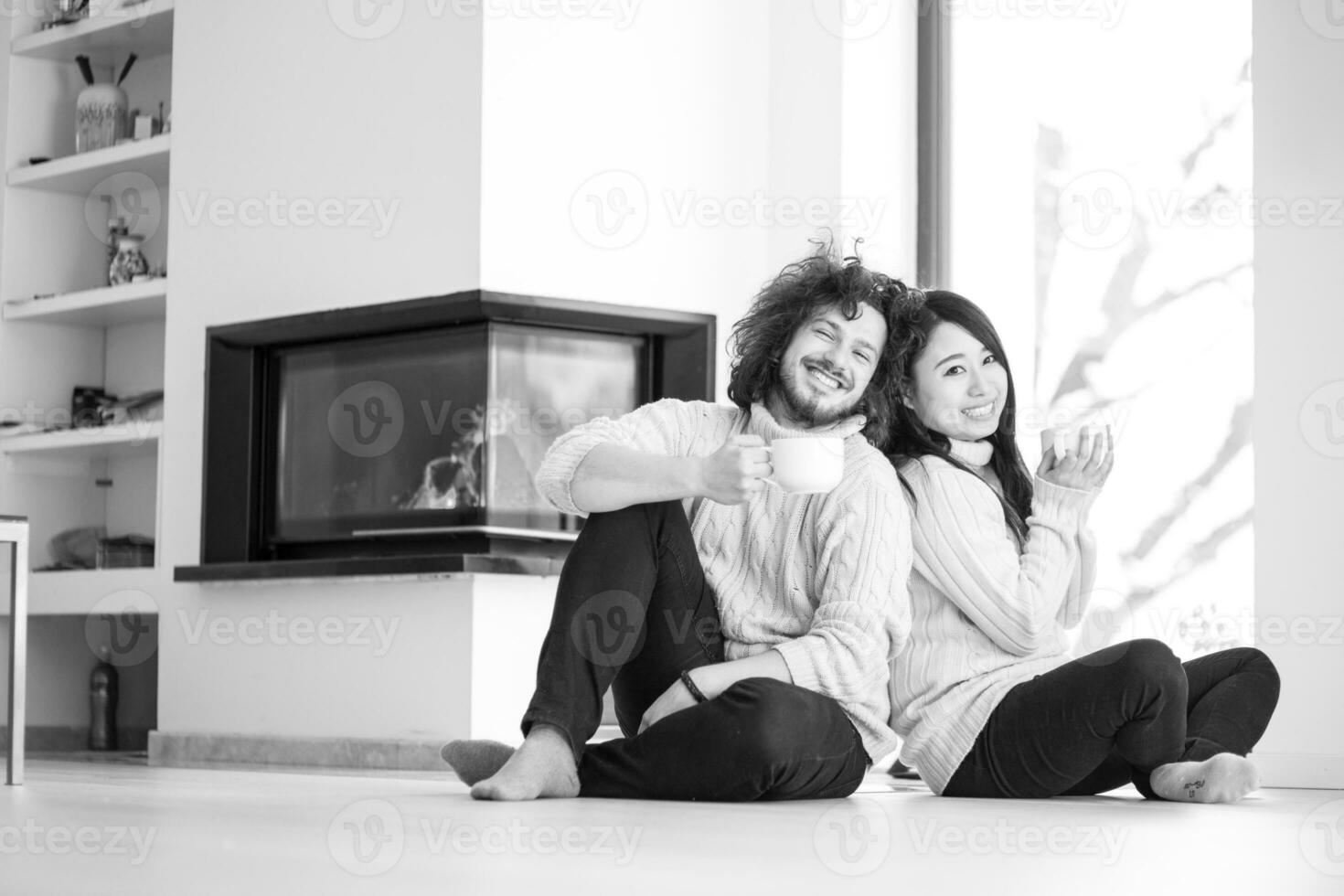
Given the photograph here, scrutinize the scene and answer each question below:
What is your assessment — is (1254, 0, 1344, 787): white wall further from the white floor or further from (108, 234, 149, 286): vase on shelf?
(108, 234, 149, 286): vase on shelf

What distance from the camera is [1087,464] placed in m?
2.15

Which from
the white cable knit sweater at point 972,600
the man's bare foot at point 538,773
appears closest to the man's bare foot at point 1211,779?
the white cable knit sweater at point 972,600

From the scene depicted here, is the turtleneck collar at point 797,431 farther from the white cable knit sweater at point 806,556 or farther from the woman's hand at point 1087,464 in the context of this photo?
the woman's hand at point 1087,464

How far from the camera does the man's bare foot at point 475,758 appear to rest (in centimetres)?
221

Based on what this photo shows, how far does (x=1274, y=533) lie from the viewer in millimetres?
2941

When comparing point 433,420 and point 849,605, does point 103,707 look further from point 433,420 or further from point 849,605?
point 849,605

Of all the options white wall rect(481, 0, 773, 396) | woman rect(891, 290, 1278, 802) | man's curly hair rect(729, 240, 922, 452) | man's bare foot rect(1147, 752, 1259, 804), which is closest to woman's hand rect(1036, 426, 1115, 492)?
woman rect(891, 290, 1278, 802)

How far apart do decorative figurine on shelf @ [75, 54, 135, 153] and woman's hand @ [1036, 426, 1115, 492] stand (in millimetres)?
3383

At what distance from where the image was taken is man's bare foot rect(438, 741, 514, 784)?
2207mm

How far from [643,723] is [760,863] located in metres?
0.78

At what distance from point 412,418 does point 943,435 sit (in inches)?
74.9

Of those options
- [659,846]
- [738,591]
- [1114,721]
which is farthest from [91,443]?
[659,846]

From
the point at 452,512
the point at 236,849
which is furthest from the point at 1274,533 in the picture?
the point at 236,849

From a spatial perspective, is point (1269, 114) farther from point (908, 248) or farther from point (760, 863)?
point (760, 863)
